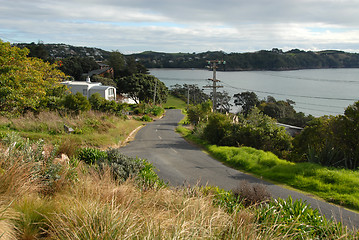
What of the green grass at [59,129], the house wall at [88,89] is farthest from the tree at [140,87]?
the green grass at [59,129]

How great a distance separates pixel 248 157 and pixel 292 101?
1989 inches

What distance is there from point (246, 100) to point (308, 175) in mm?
58174

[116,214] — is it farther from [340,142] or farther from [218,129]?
[218,129]

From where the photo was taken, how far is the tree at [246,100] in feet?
217

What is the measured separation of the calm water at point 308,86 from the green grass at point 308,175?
18.0m

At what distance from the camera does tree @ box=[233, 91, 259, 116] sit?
66137 mm

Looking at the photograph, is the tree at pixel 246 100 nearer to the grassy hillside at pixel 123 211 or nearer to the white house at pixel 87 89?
the white house at pixel 87 89

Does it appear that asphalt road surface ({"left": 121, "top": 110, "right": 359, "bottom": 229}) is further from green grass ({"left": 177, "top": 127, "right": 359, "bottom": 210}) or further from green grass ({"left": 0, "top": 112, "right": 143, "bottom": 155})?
green grass ({"left": 0, "top": 112, "right": 143, "bottom": 155})

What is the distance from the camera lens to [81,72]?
87750 millimetres

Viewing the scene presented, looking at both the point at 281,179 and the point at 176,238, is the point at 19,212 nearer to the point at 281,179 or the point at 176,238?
the point at 176,238

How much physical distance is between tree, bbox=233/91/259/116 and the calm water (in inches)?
59.3

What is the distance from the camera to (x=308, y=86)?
5691 cm

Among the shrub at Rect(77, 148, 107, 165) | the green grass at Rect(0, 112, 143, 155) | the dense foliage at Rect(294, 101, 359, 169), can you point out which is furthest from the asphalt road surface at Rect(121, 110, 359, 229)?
the dense foliage at Rect(294, 101, 359, 169)

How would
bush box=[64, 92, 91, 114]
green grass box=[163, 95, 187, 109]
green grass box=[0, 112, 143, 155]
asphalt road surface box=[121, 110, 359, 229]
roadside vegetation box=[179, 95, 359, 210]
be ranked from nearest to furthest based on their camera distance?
asphalt road surface box=[121, 110, 359, 229], roadside vegetation box=[179, 95, 359, 210], green grass box=[0, 112, 143, 155], bush box=[64, 92, 91, 114], green grass box=[163, 95, 187, 109]
